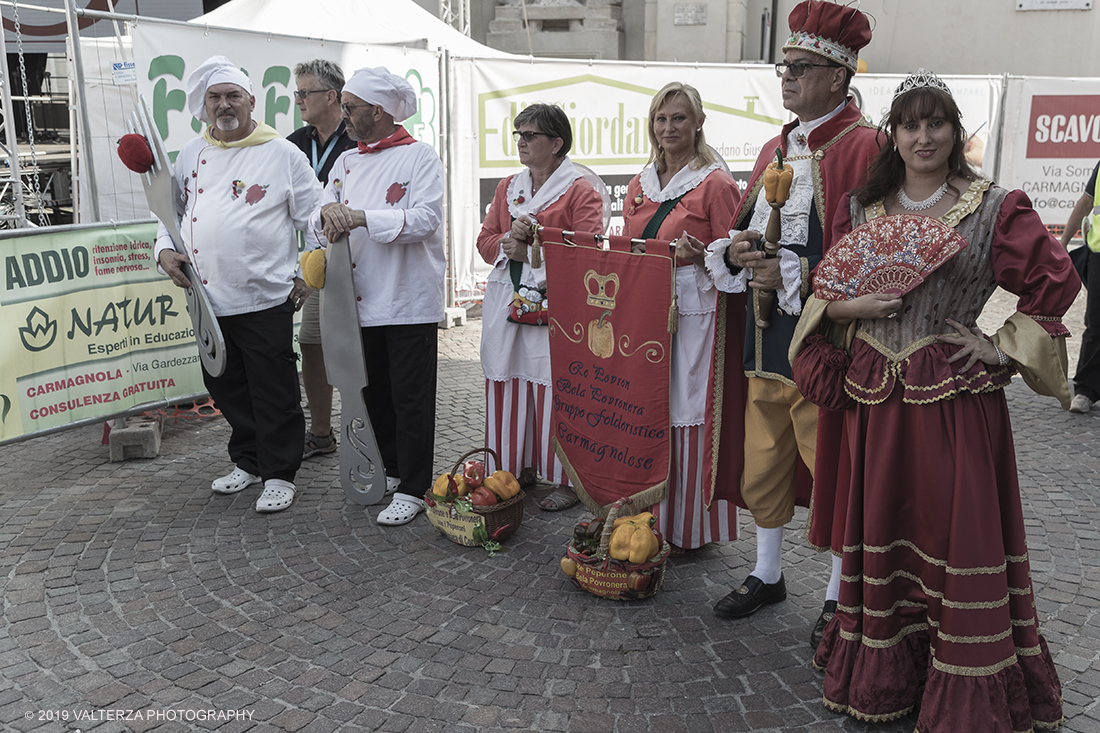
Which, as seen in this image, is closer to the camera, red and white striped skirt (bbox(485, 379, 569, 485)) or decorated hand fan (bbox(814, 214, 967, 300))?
decorated hand fan (bbox(814, 214, 967, 300))

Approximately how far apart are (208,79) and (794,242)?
2.96 metres

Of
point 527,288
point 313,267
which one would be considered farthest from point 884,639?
point 313,267

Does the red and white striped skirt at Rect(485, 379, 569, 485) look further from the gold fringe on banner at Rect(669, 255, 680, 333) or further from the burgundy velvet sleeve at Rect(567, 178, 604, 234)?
the gold fringe on banner at Rect(669, 255, 680, 333)

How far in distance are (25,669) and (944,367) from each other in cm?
330

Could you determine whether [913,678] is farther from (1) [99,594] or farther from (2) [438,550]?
(1) [99,594]

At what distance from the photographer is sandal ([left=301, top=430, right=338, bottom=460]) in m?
5.54

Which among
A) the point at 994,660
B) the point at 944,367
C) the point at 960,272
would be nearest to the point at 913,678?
the point at 994,660

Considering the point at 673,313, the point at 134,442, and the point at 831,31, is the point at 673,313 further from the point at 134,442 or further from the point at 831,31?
the point at 134,442

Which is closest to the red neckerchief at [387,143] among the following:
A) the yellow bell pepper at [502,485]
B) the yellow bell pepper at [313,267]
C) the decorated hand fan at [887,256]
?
the yellow bell pepper at [313,267]

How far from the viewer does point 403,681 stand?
124 inches

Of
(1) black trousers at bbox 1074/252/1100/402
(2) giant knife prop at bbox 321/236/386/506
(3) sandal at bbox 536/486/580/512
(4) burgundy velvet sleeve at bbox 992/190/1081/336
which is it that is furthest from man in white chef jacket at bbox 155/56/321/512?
(1) black trousers at bbox 1074/252/1100/402

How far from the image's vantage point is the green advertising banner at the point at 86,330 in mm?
5090

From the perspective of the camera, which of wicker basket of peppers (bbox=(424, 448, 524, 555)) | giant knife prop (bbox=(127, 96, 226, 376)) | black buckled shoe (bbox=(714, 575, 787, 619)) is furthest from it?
giant knife prop (bbox=(127, 96, 226, 376))

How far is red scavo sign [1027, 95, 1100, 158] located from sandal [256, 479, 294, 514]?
1094 cm
